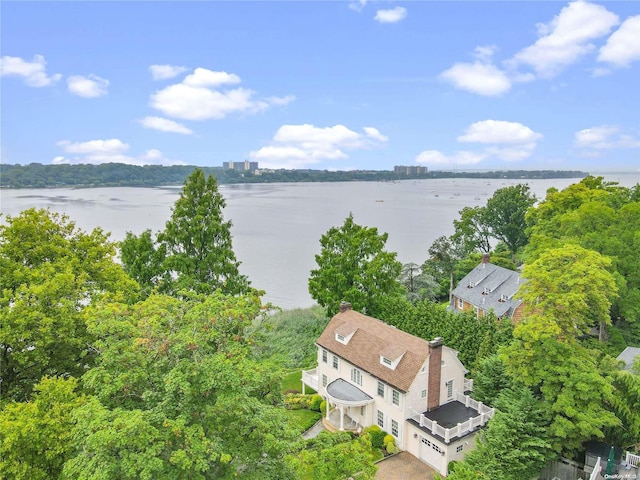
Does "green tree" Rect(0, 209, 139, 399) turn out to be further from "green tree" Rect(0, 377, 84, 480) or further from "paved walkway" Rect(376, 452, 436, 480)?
"paved walkway" Rect(376, 452, 436, 480)

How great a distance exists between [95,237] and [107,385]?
11.2 metres

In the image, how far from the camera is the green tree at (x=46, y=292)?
1484cm

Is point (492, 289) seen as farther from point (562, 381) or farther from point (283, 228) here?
point (283, 228)

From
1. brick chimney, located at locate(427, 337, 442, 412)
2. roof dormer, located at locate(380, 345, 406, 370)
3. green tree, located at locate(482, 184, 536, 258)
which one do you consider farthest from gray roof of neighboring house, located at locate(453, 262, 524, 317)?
green tree, located at locate(482, 184, 536, 258)

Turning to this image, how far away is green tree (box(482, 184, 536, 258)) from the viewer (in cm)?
5547

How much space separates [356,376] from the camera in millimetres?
23672

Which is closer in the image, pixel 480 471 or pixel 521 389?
pixel 480 471

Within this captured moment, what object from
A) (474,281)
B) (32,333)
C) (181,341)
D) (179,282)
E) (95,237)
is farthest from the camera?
(474,281)

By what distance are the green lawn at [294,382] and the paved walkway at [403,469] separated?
26.6 ft

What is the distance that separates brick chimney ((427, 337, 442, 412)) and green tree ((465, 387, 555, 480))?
3506 mm

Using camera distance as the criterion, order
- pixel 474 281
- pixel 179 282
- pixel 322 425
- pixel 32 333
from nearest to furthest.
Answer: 1. pixel 32 333
2. pixel 322 425
3. pixel 179 282
4. pixel 474 281

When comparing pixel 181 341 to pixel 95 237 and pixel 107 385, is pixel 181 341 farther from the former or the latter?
pixel 95 237

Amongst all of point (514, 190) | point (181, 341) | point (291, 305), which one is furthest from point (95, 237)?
point (514, 190)

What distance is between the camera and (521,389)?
734 inches
